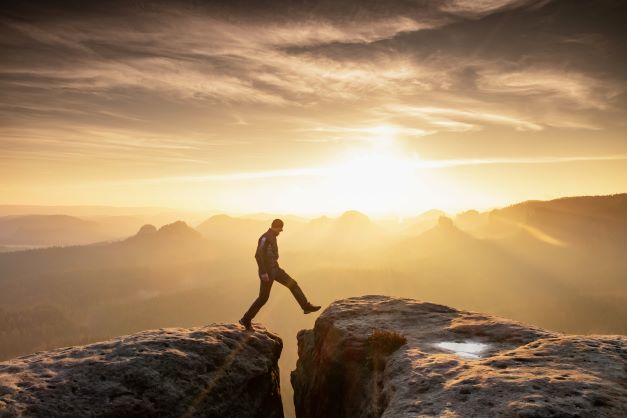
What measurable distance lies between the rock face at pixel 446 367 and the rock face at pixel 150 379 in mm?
2676

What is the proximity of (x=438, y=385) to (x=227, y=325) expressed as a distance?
9059 millimetres

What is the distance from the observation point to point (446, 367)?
31.3 ft

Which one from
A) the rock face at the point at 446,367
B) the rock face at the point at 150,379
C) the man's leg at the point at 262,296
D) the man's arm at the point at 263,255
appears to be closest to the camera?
the rock face at the point at 446,367

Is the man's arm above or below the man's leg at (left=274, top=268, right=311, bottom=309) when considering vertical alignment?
above

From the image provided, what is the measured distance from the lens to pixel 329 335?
14.7 metres

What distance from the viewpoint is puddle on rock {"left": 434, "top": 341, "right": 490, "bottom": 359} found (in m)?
10.8

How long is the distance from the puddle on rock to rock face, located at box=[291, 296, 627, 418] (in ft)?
0.09

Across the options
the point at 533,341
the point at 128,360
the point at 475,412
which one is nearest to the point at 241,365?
the point at 128,360

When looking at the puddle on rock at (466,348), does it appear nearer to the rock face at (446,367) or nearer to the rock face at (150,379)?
the rock face at (446,367)

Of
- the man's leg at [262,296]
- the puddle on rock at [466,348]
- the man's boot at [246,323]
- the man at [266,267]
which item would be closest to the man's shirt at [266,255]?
the man at [266,267]

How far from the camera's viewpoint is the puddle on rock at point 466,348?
35.5ft

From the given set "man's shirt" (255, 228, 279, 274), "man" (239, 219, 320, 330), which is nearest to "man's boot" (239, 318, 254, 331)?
"man" (239, 219, 320, 330)

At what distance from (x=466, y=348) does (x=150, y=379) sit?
920 centimetres

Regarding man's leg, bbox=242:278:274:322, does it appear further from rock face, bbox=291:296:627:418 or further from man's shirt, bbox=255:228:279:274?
rock face, bbox=291:296:627:418
